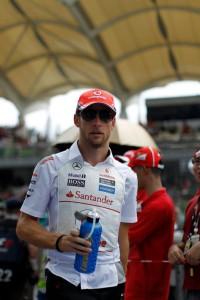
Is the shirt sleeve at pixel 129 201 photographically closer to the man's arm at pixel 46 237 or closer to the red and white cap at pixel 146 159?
the man's arm at pixel 46 237

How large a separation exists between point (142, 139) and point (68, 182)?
4.09 m

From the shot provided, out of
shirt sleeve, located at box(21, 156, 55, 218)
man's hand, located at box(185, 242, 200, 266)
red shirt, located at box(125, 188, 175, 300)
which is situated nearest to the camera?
shirt sleeve, located at box(21, 156, 55, 218)

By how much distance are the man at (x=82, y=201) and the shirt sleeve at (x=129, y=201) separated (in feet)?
0.21

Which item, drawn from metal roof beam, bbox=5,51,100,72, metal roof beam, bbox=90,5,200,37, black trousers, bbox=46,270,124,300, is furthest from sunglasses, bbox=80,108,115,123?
metal roof beam, bbox=5,51,100,72

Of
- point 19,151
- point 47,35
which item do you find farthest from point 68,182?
point 47,35

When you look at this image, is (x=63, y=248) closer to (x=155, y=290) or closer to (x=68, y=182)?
(x=68, y=182)

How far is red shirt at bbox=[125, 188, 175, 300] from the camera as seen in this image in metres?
4.28

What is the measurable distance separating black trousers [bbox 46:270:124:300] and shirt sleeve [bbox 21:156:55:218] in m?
0.34

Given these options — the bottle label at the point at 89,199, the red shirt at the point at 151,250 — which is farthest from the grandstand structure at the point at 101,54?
the bottle label at the point at 89,199

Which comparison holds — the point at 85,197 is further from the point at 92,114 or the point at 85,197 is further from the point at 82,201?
the point at 92,114

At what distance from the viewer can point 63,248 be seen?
2848mm

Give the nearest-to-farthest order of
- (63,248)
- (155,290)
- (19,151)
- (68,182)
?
(63,248)
(68,182)
(155,290)
(19,151)

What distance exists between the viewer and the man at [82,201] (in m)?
2.98

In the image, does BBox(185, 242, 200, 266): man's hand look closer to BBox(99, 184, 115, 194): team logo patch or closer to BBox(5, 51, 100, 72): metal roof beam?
BBox(99, 184, 115, 194): team logo patch
